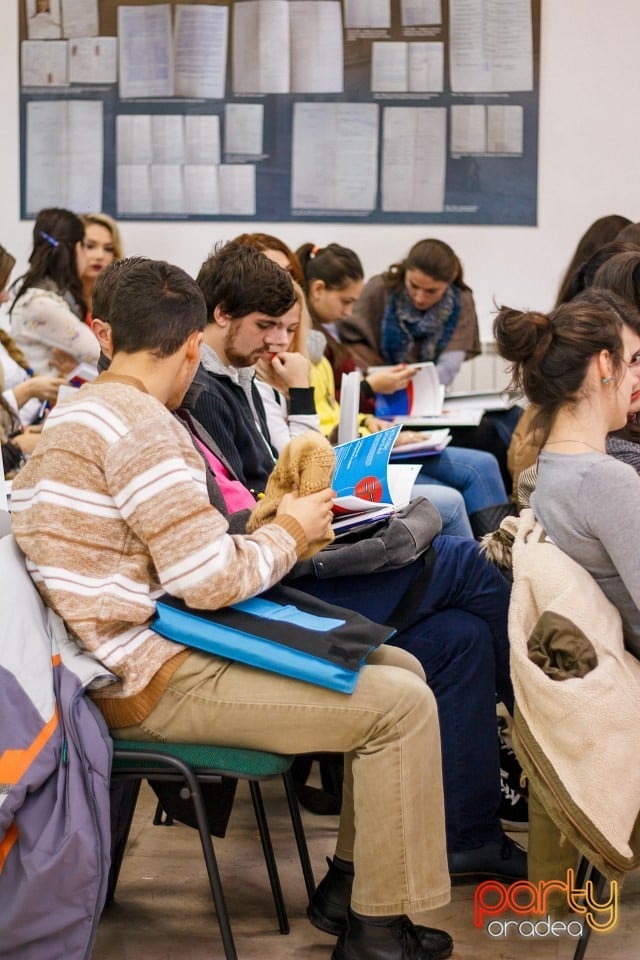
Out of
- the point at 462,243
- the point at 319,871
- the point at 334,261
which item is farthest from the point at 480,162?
the point at 319,871

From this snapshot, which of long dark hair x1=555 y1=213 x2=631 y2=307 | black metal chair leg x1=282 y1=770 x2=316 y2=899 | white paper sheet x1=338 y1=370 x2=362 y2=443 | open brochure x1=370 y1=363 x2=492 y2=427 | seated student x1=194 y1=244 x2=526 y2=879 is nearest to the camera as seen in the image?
black metal chair leg x1=282 y1=770 x2=316 y2=899

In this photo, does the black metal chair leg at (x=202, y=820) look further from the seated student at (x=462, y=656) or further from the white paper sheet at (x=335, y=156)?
the white paper sheet at (x=335, y=156)

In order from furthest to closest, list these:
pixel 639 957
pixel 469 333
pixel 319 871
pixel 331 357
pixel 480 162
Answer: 1. pixel 480 162
2. pixel 469 333
3. pixel 331 357
4. pixel 319 871
5. pixel 639 957

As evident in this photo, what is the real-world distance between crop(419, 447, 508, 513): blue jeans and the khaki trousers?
1860mm

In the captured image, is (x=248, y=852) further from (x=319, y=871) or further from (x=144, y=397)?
(x=144, y=397)

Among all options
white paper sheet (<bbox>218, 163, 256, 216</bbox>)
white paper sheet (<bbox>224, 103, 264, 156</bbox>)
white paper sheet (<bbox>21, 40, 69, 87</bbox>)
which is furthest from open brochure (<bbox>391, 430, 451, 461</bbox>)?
white paper sheet (<bbox>21, 40, 69, 87</bbox>)

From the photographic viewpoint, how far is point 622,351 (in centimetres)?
198

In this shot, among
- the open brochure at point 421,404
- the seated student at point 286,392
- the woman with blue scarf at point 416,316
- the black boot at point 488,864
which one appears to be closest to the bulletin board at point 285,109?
the woman with blue scarf at point 416,316

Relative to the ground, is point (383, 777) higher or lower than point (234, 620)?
lower

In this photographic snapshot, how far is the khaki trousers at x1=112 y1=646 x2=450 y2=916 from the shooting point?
1.67 metres

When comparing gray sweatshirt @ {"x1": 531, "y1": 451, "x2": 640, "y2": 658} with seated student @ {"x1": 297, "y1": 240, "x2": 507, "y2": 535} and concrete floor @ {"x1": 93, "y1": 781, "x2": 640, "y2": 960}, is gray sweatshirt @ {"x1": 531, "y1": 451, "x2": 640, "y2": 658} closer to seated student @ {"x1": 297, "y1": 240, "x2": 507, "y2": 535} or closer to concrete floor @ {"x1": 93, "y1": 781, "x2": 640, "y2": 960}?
concrete floor @ {"x1": 93, "y1": 781, "x2": 640, "y2": 960}

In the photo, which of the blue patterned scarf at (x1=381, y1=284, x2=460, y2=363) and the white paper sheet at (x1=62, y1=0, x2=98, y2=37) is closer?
the blue patterned scarf at (x1=381, y1=284, x2=460, y2=363)

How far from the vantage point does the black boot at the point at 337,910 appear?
187 centimetres

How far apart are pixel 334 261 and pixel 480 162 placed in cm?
133
